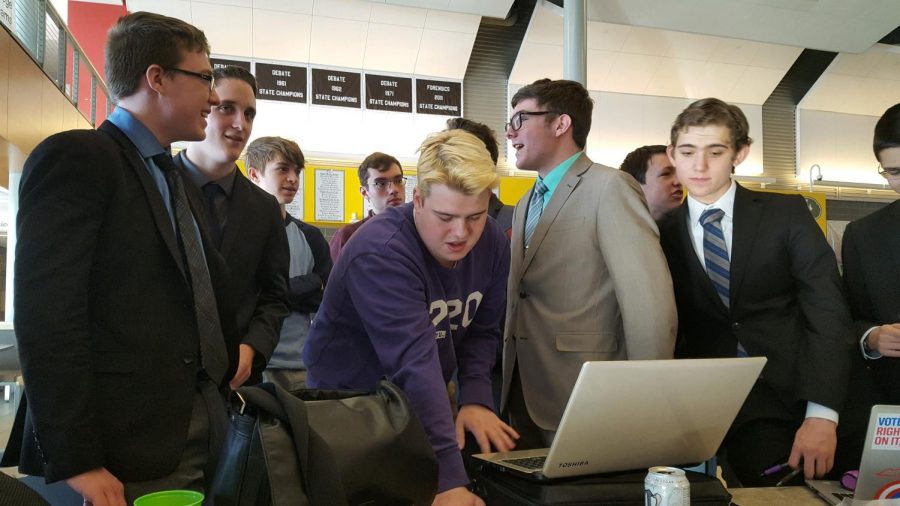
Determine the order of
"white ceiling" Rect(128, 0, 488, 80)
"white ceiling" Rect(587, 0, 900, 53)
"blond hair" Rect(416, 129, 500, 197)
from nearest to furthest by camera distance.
Answer: "blond hair" Rect(416, 129, 500, 197) → "white ceiling" Rect(128, 0, 488, 80) → "white ceiling" Rect(587, 0, 900, 53)

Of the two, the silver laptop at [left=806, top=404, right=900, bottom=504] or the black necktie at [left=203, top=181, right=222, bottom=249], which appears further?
the black necktie at [left=203, top=181, right=222, bottom=249]

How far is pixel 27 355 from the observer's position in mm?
1362

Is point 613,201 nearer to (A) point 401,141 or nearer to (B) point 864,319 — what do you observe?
(B) point 864,319

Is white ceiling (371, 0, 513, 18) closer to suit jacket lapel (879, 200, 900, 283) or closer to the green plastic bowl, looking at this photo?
suit jacket lapel (879, 200, 900, 283)

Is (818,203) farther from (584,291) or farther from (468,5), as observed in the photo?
(584,291)

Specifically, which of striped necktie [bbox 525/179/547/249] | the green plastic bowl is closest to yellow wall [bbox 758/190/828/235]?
striped necktie [bbox 525/179/547/249]

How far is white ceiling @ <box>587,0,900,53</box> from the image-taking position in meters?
7.23

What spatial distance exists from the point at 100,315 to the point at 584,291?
1354mm

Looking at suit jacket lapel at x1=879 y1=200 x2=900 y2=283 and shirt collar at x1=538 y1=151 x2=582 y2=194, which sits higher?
shirt collar at x1=538 y1=151 x2=582 y2=194

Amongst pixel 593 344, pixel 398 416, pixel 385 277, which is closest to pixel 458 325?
pixel 385 277

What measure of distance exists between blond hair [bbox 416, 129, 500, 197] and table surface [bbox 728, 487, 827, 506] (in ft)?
2.91

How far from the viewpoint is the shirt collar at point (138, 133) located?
1.67 metres

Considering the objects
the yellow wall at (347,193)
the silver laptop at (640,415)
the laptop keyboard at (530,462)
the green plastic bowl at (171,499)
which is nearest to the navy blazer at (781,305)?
the silver laptop at (640,415)

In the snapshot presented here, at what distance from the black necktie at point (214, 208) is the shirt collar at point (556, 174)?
1.08 meters
